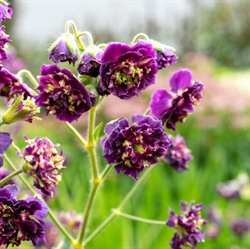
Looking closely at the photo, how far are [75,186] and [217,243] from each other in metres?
1.07

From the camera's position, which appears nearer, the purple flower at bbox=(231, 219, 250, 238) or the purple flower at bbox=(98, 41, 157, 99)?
the purple flower at bbox=(98, 41, 157, 99)

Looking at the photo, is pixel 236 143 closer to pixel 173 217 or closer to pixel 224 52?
pixel 173 217

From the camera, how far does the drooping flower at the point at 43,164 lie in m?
0.70

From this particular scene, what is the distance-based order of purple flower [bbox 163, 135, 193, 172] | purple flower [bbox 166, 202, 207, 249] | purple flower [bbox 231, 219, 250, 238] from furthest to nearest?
purple flower [bbox 231, 219, 250, 238], purple flower [bbox 163, 135, 193, 172], purple flower [bbox 166, 202, 207, 249]

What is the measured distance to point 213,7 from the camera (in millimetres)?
10195

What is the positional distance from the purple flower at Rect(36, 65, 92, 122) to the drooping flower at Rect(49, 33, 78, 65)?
0.02 meters

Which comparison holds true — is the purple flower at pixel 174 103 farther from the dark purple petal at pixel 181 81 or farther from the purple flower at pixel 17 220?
the purple flower at pixel 17 220

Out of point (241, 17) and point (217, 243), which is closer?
point (217, 243)

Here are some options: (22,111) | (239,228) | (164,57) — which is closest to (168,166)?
(239,228)

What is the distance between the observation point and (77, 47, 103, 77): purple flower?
75 centimetres

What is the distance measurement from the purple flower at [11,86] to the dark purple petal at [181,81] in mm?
226

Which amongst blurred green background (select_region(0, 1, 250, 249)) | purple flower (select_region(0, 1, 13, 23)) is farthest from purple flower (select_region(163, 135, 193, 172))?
purple flower (select_region(0, 1, 13, 23))

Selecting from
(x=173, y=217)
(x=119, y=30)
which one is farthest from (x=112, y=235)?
(x=119, y=30)

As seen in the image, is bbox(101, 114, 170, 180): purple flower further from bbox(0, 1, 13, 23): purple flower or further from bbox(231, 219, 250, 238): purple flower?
bbox(231, 219, 250, 238): purple flower
